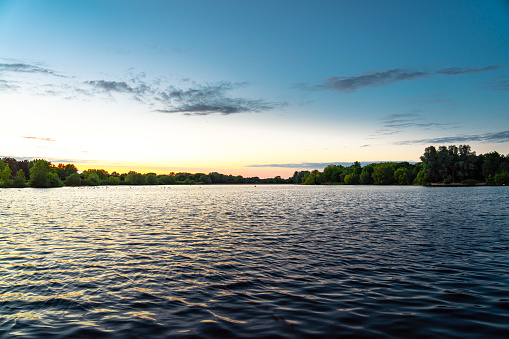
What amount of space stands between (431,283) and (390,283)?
2.08 m

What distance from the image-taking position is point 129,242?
2494 cm

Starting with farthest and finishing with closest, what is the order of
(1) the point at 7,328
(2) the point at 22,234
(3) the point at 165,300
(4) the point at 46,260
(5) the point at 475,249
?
1. (2) the point at 22,234
2. (5) the point at 475,249
3. (4) the point at 46,260
4. (3) the point at 165,300
5. (1) the point at 7,328

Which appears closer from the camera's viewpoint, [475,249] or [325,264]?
[325,264]

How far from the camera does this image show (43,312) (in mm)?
11266

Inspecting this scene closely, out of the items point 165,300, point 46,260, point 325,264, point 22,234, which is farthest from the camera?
point 22,234

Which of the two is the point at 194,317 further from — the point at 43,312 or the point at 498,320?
the point at 498,320

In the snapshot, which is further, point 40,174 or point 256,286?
point 40,174

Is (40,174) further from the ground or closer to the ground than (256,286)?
further from the ground

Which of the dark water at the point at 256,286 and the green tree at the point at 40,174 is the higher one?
the green tree at the point at 40,174

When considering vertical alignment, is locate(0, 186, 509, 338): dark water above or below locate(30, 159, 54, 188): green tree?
below

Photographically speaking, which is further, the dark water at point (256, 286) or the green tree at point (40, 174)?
the green tree at point (40, 174)

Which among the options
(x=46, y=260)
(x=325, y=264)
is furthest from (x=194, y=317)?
(x=46, y=260)

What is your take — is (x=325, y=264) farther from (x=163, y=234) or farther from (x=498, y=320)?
(x=163, y=234)

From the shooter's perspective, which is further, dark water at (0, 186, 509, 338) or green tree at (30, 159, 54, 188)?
green tree at (30, 159, 54, 188)
